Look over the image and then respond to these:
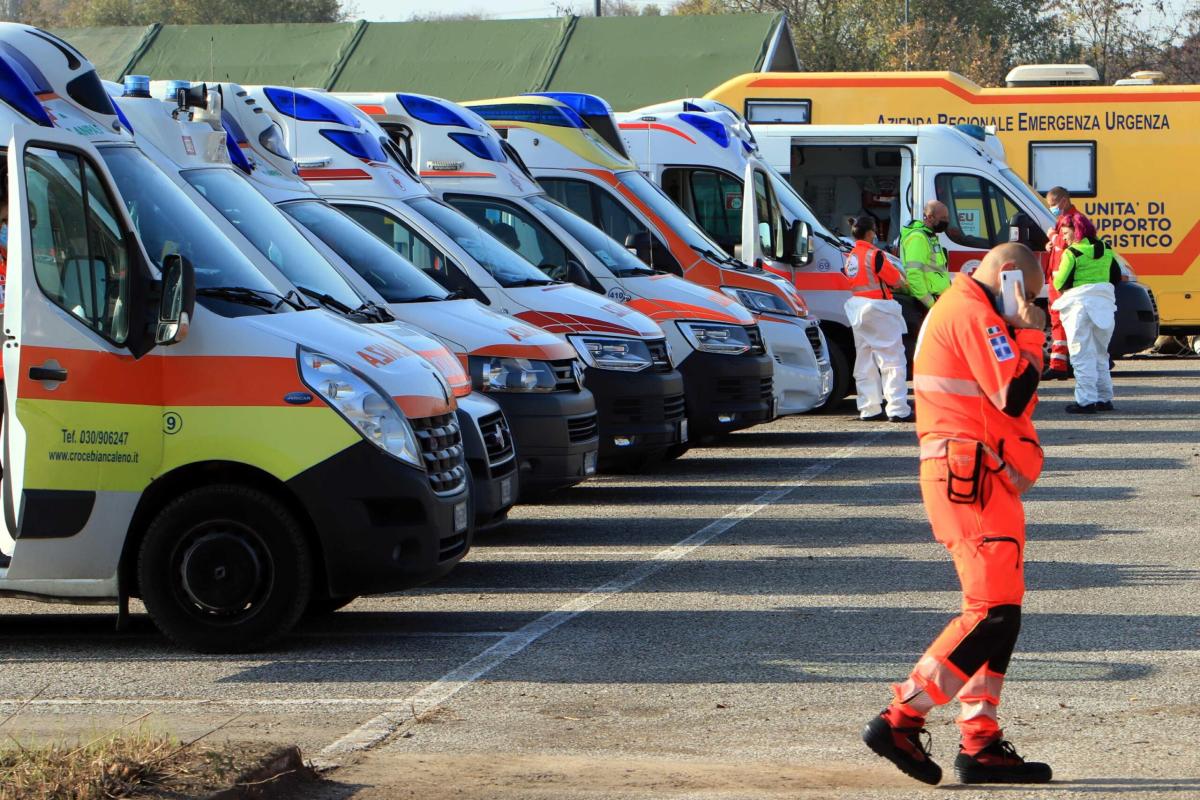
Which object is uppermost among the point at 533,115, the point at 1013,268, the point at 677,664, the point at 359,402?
the point at 533,115

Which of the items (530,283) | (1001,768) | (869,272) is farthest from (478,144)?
(1001,768)

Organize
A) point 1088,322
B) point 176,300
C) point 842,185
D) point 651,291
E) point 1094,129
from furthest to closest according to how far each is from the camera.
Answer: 1. point 1094,129
2. point 842,185
3. point 1088,322
4. point 651,291
5. point 176,300

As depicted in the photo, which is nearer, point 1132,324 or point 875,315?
point 875,315

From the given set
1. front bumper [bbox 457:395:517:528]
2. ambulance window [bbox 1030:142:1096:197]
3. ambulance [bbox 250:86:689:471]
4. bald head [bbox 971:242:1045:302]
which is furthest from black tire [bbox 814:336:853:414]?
bald head [bbox 971:242:1045:302]

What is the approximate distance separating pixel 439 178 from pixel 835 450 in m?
4.03

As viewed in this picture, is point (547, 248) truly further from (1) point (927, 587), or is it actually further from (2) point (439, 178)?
(1) point (927, 587)

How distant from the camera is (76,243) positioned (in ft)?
25.2

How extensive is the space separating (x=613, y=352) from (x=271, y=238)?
3797 mm

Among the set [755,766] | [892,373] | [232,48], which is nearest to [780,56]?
[232,48]

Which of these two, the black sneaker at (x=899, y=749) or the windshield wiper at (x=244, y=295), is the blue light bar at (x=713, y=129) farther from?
the black sneaker at (x=899, y=749)

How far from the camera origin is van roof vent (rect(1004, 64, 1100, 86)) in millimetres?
24656

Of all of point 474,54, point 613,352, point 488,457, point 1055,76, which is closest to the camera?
point 488,457

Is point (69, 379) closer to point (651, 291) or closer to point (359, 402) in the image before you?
point (359, 402)

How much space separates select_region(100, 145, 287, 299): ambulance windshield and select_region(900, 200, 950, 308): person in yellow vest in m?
9.68
